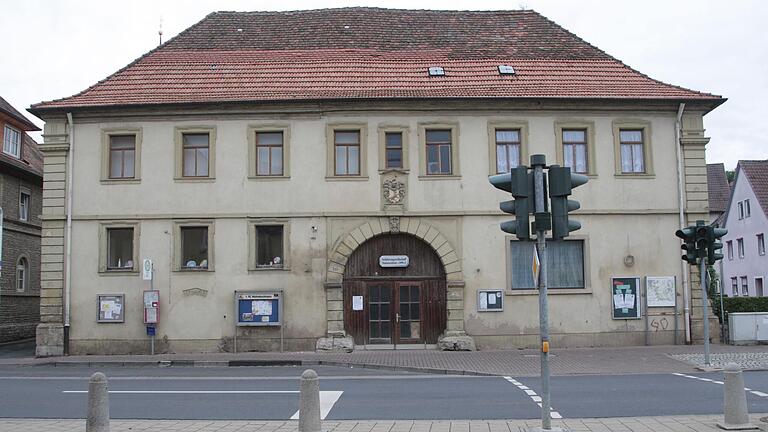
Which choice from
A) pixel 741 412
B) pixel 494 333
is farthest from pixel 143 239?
pixel 741 412

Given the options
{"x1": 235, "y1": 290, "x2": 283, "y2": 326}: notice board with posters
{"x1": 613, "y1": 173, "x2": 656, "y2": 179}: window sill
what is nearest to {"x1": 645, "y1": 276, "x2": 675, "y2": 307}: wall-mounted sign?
{"x1": 613, "y1": 173, "x2": 656, "y2": 179}: window sill

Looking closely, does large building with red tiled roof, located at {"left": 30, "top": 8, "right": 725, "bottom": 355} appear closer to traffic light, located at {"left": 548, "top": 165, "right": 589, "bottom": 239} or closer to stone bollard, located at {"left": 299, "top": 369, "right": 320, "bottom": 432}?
stone bollard, located at {"left": 299, "top": 369, "right": 320, "bottom": 432}

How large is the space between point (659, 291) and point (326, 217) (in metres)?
10.7

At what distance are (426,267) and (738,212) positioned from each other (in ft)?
119

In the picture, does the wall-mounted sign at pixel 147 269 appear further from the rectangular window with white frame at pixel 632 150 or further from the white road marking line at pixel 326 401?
the rectangular window with white frame at pixel 632 150

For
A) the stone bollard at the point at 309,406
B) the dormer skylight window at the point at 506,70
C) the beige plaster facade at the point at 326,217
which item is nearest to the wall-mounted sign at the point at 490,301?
the beige plaster facade at the point at 326,217

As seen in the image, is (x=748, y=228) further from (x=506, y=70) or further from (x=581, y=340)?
(x=581, y=340)

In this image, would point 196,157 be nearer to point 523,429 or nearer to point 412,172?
point 412,172

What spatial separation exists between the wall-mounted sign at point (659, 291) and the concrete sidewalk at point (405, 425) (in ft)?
46.1

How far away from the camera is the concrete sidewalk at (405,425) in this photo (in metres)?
10.1

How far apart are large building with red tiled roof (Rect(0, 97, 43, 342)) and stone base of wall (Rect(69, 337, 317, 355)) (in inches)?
372

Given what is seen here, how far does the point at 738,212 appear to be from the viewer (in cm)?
5300

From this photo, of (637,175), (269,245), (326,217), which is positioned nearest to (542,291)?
(326,217)

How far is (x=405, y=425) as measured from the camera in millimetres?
10508
